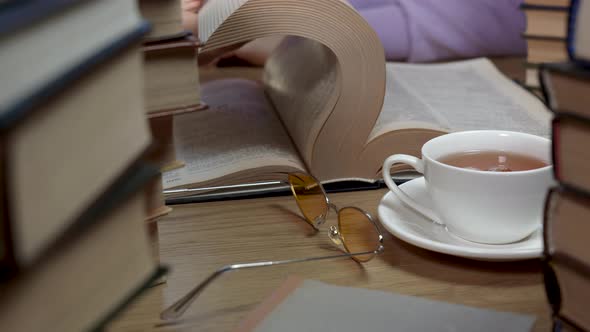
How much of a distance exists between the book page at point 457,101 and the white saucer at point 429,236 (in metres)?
0.11

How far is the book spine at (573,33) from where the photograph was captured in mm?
311

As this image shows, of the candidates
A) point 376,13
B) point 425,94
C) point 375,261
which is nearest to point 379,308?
point 375,261

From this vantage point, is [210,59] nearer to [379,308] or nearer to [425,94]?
[425,94]

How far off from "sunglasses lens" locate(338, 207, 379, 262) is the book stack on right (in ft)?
0.83

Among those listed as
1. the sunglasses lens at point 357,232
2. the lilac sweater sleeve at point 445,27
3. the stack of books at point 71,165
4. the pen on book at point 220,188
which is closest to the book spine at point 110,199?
the stack of books at point 71,165

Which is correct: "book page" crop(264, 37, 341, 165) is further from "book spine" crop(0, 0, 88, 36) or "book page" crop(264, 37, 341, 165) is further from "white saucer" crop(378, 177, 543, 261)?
"book spine" crop(0, 0, 88, 36)

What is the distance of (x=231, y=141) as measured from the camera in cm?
86

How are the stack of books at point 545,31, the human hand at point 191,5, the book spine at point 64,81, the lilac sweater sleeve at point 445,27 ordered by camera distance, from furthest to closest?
the lilac sweater sleeve at point 445,27 → the human hand at point 191,5 → the stack of books at point 545,31 → the book spine at point 64,81

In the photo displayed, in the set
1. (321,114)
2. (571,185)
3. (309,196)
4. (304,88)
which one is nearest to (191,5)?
(304,88)

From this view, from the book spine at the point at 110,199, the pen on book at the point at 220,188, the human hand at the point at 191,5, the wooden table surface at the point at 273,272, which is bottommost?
the wooden table surface at the point at 273,272

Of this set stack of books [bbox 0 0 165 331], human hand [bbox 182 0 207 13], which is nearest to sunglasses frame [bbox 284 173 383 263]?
stack of books [bbox 0 0 165 331]

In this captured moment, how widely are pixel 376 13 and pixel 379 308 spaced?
1140 mm

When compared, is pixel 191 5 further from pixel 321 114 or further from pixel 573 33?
pixel 573 33

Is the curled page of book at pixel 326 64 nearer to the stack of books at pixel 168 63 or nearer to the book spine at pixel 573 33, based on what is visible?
the stack of books at pixel 168 63
